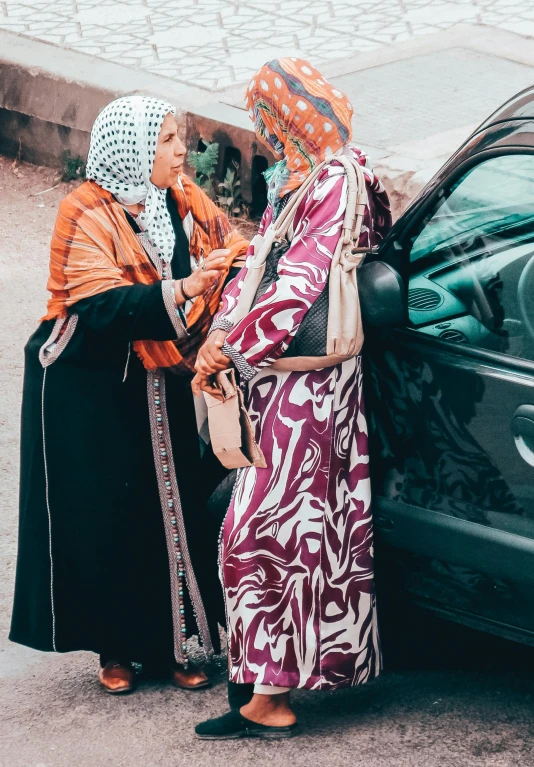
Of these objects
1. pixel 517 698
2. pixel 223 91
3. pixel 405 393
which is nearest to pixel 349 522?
pixel 405 393

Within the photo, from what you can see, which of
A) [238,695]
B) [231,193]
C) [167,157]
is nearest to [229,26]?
[231,193]

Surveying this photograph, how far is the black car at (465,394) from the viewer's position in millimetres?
2738

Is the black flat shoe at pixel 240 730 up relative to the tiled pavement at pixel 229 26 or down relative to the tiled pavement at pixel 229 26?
down

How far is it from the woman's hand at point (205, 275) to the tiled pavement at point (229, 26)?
488 centimetres

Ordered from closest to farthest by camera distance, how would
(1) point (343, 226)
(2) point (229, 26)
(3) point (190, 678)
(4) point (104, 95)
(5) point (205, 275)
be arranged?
(1) point (343, 226)
(5) point (205, 275)
(3) point (190, 678)
(4) point (104, 95)
(2) point (229, 26)

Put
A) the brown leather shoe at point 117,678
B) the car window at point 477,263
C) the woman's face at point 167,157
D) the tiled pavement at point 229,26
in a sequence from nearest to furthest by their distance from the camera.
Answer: the car window at point 477,263, the woman's face at point 167,157, the brown leather shoe at point 117,678, the tiled pavement at point 229,26

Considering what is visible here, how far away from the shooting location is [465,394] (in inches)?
109

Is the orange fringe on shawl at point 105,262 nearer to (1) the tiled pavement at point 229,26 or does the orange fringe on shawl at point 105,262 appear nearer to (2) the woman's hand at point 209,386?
(2) the woman's hand at point 209,386

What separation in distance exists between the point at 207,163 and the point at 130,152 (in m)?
3.95

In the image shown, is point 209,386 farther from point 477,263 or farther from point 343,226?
point 477,263

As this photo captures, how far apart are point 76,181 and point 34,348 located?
4808 mm

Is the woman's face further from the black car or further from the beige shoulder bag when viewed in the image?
the black car

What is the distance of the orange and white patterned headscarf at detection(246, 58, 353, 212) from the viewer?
274cm

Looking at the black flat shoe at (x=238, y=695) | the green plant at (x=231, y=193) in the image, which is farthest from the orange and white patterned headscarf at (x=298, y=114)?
the green plant at (x=231, y=193)
